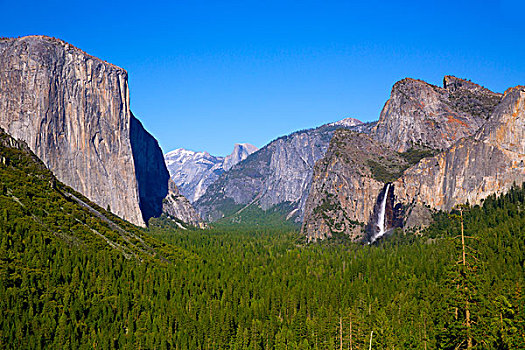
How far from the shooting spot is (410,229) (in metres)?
183

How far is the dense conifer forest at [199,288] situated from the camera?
84.2 meters

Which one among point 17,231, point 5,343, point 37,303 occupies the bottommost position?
point 5,343

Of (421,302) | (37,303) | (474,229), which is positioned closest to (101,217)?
(37,303)

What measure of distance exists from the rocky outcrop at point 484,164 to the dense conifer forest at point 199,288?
7.85 meters

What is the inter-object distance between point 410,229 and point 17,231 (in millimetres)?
124970

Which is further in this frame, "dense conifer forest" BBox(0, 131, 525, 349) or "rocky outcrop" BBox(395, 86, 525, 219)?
"rocky outcrop" BBox(395, 86, 525, 219)

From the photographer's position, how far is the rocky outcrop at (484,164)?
164500 mm

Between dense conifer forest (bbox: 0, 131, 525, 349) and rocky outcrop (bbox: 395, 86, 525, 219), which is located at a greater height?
rocky outcrop (bbox: 395, 86, 525, 219)

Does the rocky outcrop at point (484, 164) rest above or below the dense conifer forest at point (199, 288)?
above

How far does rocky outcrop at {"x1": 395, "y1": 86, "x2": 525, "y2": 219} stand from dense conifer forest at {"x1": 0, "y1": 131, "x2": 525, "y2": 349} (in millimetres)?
7850

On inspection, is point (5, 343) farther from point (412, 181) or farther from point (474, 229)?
point (412, 181)

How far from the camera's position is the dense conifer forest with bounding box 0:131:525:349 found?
84.2 m

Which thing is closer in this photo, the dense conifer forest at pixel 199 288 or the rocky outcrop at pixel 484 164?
the dense conifer forest at pixel 199 288

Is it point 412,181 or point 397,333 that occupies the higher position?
point 412,181
